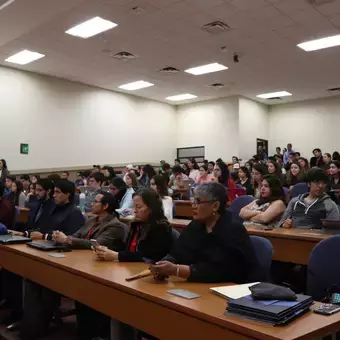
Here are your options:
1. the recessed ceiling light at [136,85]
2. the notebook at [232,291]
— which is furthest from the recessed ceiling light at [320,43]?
the notebook at [232,291]

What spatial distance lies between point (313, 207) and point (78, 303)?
227cm

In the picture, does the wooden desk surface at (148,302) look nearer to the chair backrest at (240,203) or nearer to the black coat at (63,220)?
the black coat at (63,220)

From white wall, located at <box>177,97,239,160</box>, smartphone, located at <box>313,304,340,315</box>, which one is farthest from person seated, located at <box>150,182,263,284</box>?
white wall, located at <box>177,97,239,160</box>

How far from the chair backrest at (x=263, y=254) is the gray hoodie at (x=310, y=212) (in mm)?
1622

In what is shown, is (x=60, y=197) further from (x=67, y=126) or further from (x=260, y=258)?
(x=67, y=126)

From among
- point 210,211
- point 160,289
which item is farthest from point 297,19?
point 160,289

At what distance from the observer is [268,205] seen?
4047 mm

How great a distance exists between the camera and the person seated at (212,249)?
80.6 inches

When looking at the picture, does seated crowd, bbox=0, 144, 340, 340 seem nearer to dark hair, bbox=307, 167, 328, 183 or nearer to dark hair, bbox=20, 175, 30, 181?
dark hair, bbox=307, 167, 328, 183

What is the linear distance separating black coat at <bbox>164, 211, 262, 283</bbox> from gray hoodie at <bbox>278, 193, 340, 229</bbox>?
5.85 ft

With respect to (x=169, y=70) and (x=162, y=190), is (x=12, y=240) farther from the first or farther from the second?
(x=169, y=70)

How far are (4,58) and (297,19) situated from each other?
20.4ft

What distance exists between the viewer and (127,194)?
5.88 m

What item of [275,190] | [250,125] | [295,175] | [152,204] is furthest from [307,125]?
[152,204]
